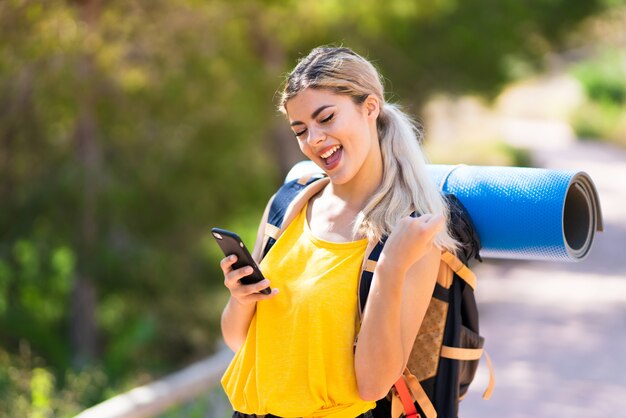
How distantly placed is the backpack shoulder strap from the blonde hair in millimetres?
Answer: 216

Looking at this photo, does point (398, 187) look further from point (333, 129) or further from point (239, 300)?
point (239, 300)

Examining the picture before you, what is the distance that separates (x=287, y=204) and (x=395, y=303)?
1.66 ft

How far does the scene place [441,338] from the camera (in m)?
2.43

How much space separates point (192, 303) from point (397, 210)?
852 centimetres

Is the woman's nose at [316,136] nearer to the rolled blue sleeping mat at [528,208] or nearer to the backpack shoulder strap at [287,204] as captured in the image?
the backpack shoulder strap at [287,204]

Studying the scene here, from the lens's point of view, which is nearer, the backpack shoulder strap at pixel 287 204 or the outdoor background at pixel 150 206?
the backpack shoulder strap at pixel 287 204

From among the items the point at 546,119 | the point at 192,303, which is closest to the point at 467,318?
the point at 192,303

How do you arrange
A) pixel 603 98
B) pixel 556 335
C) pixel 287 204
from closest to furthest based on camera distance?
pixel 287 204
pixel 556 335
pixel 603 98

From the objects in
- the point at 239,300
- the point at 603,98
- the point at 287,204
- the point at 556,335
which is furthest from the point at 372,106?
the point at 603,98

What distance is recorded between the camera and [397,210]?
7.48 ft

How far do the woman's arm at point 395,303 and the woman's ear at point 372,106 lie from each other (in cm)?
37

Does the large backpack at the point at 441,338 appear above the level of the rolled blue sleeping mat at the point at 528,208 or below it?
below

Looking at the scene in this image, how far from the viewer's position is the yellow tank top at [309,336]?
2225 mm

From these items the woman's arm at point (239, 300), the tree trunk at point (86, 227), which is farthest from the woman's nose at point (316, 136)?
the tree trunk at point (86, 227)
